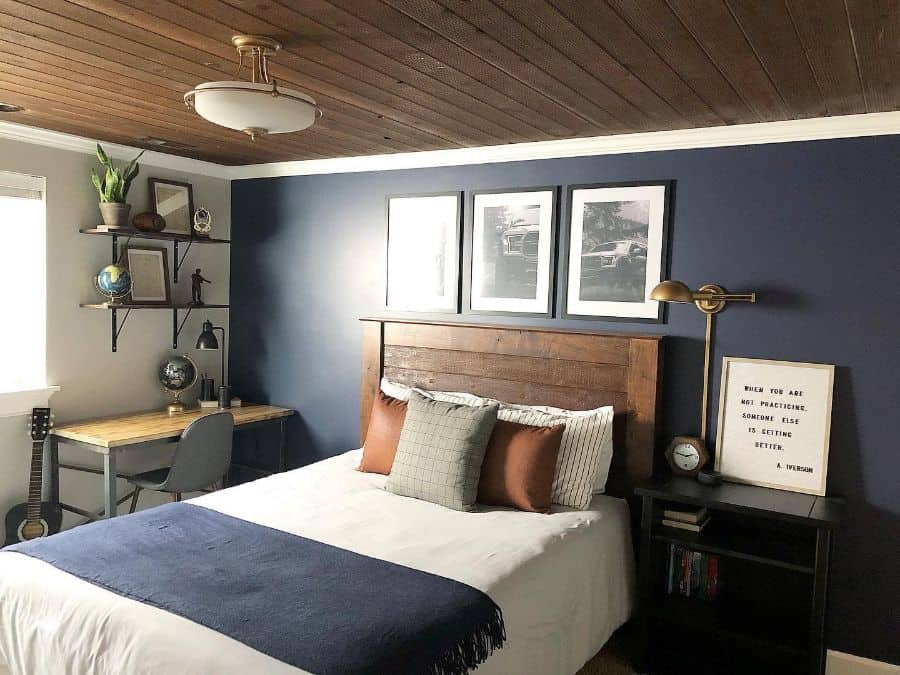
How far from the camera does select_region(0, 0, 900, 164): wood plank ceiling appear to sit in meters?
1.86

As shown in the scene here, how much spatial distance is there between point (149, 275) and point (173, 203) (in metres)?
0.45

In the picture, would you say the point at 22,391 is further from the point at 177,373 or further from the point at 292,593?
the point at 292,593

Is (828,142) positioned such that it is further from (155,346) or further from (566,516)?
(155,346)

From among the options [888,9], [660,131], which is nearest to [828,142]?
[660,131]

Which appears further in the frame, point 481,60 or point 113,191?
point 113,191

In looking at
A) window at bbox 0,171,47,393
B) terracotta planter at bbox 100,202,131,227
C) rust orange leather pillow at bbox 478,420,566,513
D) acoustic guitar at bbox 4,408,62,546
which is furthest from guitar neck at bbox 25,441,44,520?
rust orange leather pillow at bbox 478,420,566,513

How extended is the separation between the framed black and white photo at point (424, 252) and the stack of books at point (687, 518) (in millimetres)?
1507

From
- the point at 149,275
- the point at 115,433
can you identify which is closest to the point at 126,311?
the point at 149,275

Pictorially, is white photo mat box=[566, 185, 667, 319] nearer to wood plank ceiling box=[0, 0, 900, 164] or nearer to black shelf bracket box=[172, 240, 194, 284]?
wood plank ceiling box=[0, 0, 900, 164]

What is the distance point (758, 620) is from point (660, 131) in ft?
6.80

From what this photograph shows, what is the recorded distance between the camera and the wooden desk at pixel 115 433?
134 inches

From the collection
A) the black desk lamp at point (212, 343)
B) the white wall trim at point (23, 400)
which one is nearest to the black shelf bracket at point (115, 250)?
the black desk lamp at point (212, 343)

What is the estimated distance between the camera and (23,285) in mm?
3682

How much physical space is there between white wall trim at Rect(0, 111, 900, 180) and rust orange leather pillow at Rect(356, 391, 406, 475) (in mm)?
1338
